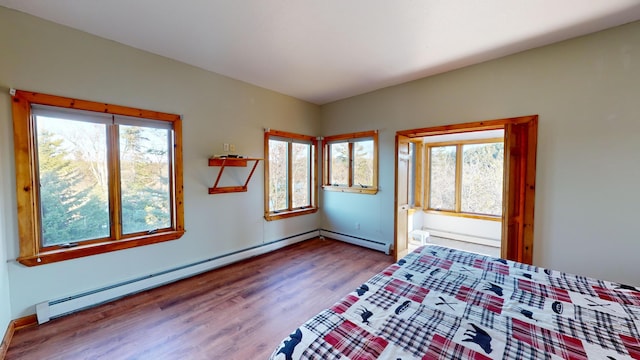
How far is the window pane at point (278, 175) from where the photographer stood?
4.08 meters

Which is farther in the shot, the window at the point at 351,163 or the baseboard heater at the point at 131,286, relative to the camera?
Answer: the window at the point at 351,163

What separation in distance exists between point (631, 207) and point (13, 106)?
5.53 meters

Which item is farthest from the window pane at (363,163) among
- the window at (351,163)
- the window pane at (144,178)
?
the window pane at (144,178)

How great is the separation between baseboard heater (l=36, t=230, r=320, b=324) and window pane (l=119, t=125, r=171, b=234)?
22.6 inches

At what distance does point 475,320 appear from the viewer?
4.14 ft

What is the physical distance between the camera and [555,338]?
3.72 feet

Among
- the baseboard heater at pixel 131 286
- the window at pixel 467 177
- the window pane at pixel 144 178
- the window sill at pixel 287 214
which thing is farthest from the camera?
the window at pixel 467 177

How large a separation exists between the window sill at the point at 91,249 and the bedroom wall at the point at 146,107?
0.06m

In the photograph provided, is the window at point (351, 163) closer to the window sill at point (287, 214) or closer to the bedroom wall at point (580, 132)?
the window sill at point (287, 214)

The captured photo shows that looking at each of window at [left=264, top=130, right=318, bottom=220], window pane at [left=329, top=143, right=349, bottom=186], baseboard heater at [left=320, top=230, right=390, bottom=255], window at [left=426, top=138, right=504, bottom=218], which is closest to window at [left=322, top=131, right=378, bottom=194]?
window pane at [left=329, top=143, right=349, bottom=186]

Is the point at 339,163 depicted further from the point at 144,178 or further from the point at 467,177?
the point at 144,178

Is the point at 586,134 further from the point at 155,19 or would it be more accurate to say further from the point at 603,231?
the point at 155,19

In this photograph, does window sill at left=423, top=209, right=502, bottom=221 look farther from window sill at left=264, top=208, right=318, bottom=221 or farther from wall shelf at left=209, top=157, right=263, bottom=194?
wall shelf at left=209, top=157, right=263, bottom=194

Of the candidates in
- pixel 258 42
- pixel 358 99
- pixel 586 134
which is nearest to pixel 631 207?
pixel 586 134
